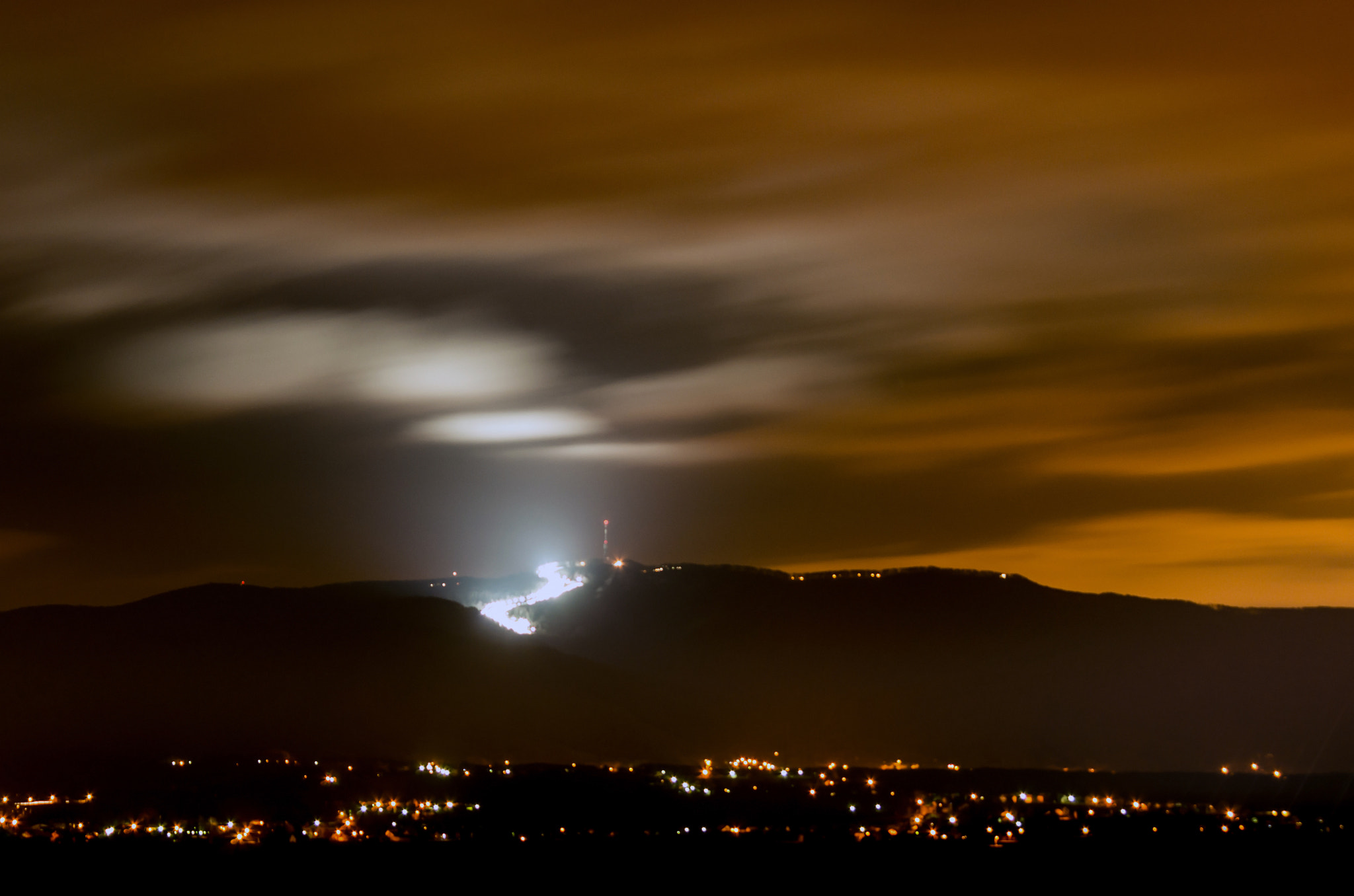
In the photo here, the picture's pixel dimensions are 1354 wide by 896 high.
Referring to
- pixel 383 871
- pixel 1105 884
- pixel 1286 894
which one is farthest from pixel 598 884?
pixel 1286 894

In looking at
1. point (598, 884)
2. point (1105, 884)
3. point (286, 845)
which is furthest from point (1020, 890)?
point (286, 845)

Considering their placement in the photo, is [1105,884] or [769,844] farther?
[769,844]

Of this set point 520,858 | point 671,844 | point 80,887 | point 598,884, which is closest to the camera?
point 80,887

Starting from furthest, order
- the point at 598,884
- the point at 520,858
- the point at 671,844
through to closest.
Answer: the point at 671,844 < the point at 520,858 < the point at 598,884

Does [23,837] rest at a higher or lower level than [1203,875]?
higher

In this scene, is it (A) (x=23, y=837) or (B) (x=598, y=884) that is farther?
(A) (x=23, y=837)

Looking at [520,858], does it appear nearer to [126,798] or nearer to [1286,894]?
[126,798]

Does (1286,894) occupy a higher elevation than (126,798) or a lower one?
lower

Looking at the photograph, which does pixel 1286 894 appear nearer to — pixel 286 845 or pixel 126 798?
pixel 286 845

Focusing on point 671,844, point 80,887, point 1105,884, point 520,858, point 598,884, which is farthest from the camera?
point 671,844
